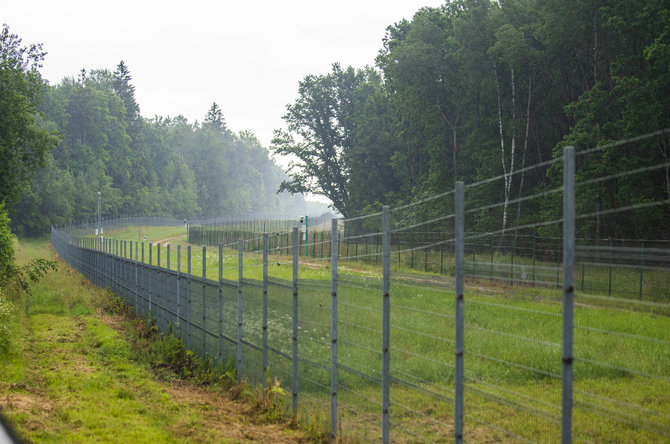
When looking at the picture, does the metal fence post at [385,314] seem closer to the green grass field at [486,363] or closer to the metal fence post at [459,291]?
the green grass field at [486,363]

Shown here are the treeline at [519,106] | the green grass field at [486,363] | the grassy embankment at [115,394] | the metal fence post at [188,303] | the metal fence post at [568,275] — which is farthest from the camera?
the treeline at [519,106]

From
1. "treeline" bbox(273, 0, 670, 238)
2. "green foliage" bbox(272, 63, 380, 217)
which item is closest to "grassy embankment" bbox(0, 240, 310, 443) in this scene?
"treeline" bbox(273, 0, 670, 238)

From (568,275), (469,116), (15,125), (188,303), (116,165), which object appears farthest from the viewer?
(116,165)

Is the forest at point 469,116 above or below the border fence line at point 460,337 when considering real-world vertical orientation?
above

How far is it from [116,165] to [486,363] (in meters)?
99.4

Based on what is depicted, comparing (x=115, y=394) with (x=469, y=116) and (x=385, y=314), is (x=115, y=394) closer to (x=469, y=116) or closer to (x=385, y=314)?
(x=385, y=314)

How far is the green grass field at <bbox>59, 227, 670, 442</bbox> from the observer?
6.27m

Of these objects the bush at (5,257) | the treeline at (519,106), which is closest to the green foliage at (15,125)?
the bush at (5,257)

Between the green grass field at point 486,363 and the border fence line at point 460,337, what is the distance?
0.11ft

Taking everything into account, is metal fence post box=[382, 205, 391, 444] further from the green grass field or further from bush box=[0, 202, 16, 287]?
bush box=[0, 202, 16, 287]

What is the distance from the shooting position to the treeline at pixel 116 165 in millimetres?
78312

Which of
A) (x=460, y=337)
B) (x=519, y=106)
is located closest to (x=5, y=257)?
(x=460, y=337)

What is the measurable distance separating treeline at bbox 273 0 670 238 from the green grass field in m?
9.11

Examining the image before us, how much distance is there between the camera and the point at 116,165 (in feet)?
339
